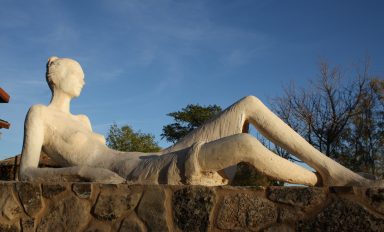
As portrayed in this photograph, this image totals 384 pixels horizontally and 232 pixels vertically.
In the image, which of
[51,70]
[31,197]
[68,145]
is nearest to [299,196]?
[31,197]

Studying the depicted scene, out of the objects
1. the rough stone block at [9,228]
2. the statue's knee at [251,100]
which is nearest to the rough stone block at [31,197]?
the rough stone block at [9,228]

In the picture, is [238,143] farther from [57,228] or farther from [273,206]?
[57,228]

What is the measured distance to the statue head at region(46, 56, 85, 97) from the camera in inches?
174

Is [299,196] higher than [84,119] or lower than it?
lower

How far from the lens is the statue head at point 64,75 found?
4.42m

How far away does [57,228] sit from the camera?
3061 mm

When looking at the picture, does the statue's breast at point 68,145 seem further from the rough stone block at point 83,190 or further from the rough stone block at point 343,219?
the rough stone block at point 343,219

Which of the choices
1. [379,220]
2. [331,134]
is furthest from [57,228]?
[331,134]

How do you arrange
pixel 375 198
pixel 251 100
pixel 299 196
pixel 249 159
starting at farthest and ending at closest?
1. pixel 251 100
2. pixel 249 159
3. pixel 299 196
4. pixel 375 198

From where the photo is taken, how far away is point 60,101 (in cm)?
444

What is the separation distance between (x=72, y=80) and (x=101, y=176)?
4.63 feet

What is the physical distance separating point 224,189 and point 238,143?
1.55ft

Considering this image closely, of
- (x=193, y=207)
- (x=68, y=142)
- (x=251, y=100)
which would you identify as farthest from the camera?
(x=68, y=142)

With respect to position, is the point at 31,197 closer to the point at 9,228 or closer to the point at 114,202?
the point at 9,228
